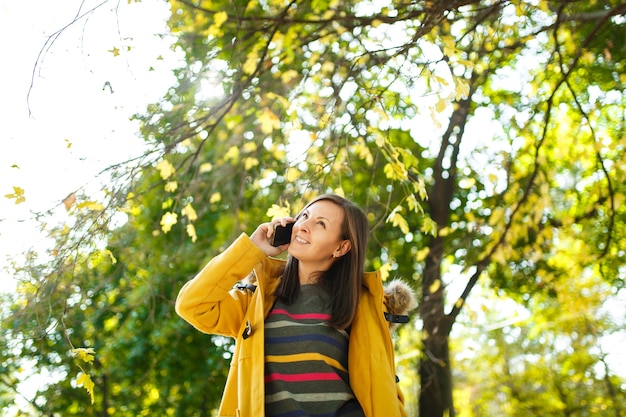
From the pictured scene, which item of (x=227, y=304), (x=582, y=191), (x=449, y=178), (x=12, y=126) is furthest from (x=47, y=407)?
(x=582, y=191)

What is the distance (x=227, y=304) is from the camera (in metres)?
2.15

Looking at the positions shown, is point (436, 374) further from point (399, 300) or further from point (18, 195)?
point (18, 195)

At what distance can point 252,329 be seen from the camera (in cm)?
204

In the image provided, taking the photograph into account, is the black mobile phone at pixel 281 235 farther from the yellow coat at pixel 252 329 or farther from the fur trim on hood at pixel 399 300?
the fur trim on hood at pixel 399 300

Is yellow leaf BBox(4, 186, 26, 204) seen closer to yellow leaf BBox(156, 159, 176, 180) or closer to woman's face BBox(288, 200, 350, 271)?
yellow leaf BBox(156, 159, 176, 180)

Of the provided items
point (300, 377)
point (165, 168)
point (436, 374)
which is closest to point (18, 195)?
point (165, 168)

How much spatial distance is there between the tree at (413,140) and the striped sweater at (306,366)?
0.97m

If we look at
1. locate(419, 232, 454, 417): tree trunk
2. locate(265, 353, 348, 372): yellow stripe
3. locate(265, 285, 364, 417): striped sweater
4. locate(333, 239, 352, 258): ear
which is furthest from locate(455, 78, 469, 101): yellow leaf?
locate(419, 232, 454, 417): tree trunk

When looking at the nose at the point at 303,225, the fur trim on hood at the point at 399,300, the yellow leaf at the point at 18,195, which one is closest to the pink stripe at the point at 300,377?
the fur trim on hood at the point at 399,300

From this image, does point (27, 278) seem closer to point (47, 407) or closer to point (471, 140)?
point (47, 407)

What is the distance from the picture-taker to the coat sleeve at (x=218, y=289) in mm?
2057

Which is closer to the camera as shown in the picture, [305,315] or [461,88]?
[305,315]

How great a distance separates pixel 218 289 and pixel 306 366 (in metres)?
0.35

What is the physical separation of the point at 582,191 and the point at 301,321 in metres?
4.44
